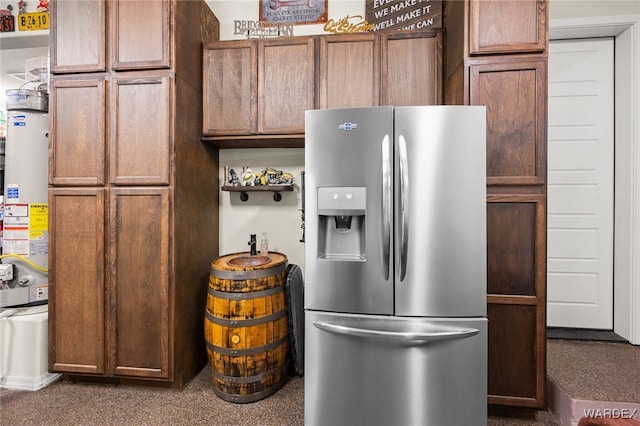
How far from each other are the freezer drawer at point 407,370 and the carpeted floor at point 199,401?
19.8 inches

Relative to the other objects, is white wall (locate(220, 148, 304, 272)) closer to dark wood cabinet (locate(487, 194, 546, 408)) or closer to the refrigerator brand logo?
the refrigerator brand logo

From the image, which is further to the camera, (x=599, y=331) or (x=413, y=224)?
(x=599, y=331)

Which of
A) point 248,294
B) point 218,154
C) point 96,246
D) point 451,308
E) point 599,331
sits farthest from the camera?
point 218,154

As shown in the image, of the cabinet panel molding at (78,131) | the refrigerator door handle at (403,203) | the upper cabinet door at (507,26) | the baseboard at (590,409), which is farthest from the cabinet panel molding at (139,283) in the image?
the baseboard at (590,409)

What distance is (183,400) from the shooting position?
6.21 ft

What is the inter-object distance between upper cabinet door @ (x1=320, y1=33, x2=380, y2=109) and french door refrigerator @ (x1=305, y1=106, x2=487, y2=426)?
78cm

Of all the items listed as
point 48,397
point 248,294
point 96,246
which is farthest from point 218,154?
point 48,397

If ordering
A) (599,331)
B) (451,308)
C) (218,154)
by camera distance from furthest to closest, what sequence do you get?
(218,154)
(599,331)
(451,308)

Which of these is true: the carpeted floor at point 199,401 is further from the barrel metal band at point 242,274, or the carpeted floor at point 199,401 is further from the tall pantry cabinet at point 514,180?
the barrel metal band at point 242,274

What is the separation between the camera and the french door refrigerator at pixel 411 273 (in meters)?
1.38

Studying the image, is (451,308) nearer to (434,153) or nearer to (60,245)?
(434,153)

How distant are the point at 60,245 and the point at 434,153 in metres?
2.38

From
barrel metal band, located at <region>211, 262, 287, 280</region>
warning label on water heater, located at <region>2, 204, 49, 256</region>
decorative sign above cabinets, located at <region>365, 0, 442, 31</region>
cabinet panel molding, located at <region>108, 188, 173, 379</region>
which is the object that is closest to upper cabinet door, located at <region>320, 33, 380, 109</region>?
decorative sign above cabinets, located at <region>365, 0, 442, 31</region>

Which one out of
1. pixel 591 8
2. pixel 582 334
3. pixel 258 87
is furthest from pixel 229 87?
pixel 582 334
